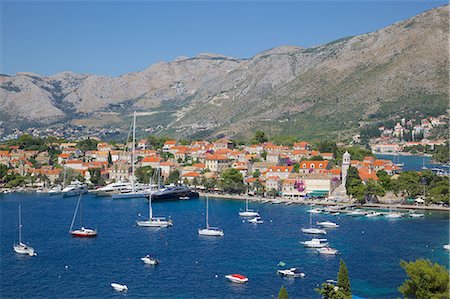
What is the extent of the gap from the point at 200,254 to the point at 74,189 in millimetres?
25547

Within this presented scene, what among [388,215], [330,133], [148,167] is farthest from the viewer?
[330,133]

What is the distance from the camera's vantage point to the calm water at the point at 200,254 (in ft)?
73.9

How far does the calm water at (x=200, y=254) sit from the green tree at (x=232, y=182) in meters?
9.04

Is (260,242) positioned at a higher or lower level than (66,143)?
lower

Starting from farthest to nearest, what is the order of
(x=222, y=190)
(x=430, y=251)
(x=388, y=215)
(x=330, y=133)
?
(x=330, y=133) → (x=222, y=190) → (x=388, y=215) → (x=430, y=251)

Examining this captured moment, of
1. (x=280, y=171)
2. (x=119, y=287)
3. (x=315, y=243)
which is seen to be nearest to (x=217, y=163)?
(x=280, y=171)

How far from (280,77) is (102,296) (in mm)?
129604

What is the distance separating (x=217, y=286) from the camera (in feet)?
74.4

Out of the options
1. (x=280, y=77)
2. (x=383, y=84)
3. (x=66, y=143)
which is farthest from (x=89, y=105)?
(x=66, y=143)

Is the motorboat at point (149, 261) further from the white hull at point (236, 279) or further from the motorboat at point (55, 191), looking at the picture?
the motorboat at point (55, 191)

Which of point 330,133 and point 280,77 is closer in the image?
point 330,133

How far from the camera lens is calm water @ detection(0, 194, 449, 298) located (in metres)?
22.5

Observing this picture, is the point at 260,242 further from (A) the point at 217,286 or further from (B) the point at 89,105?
(B) the point at 89,105

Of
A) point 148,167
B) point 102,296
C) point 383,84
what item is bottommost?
point 102,296
